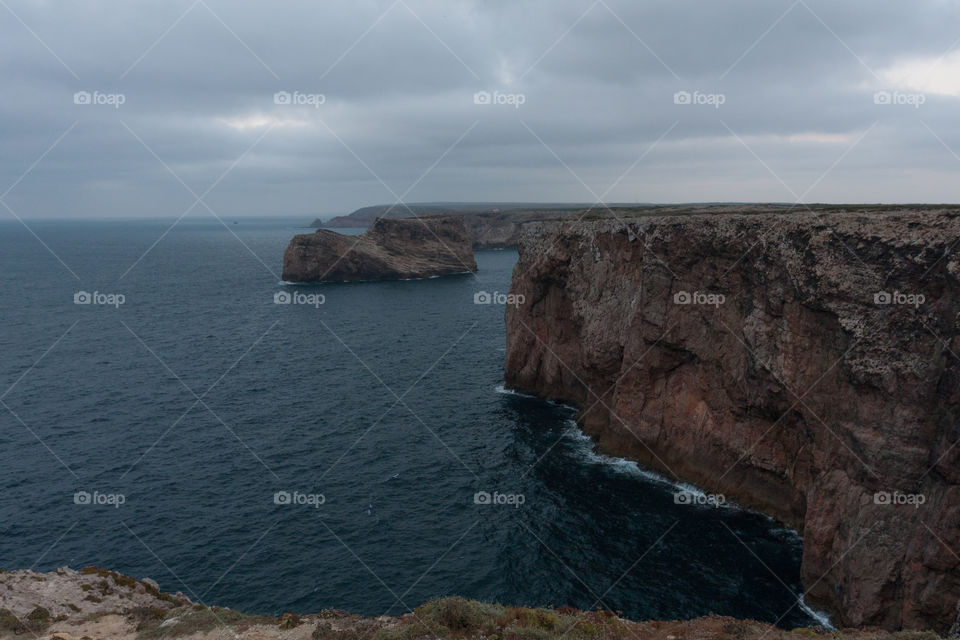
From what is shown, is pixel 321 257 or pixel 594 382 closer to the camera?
pixel 594 382

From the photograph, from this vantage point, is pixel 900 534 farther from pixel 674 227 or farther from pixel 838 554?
pixel 674 227

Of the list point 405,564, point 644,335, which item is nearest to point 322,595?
point 405,564

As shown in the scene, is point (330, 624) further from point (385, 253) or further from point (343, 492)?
point (385, 253)

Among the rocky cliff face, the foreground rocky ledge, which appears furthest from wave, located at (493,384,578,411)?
the foreground rocky ledge

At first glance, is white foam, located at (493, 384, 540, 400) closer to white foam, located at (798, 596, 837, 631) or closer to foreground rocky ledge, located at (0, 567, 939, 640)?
white foam, located at (798, 596, 837, 631)

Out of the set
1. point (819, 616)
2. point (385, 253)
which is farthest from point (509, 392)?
point (385, 253)
